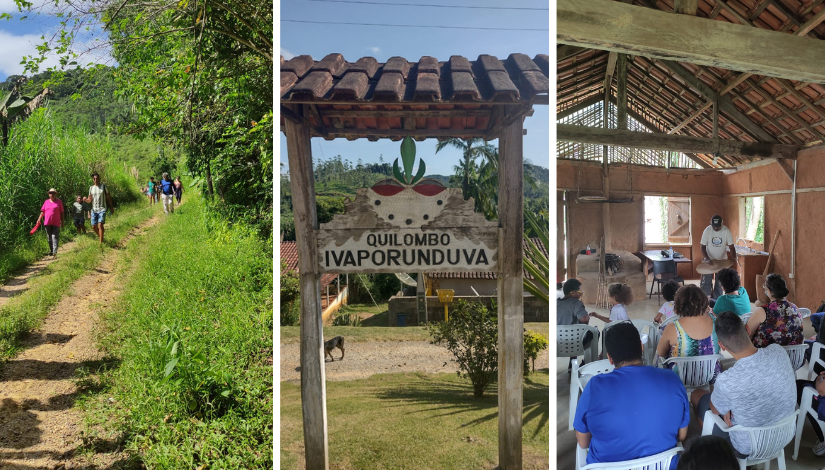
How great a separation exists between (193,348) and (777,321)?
131 inches

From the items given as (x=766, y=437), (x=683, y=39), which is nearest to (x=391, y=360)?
(x=766, y=437)

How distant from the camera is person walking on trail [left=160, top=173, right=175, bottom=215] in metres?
3.58

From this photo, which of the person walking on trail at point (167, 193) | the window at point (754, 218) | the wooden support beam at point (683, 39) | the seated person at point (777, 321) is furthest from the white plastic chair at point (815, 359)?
the person walking on trail at point (167, 193)

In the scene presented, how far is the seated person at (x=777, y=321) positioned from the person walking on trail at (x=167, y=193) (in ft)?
12.4

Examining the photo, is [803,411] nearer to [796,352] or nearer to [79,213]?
[796,352]

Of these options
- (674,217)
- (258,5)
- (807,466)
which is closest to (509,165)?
(807,466)

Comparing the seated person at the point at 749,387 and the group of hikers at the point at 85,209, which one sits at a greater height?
the group of hikers at the point at 85,209

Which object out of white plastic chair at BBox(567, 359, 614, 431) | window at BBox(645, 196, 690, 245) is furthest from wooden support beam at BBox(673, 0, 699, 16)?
window at BBox(645, 196, 690, 245)

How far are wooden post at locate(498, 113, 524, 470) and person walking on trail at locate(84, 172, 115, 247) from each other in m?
2.58

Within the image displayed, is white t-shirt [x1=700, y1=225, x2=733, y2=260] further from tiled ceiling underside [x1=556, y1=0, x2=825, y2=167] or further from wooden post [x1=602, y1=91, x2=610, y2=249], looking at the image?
wooden post [x1=602, y1=91, x2=610, y2=249]

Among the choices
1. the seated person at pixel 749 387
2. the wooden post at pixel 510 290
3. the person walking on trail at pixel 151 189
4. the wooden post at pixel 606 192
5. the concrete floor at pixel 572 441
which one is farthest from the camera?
the wooden post at pixel 606 192

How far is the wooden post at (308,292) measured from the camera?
2.16 m

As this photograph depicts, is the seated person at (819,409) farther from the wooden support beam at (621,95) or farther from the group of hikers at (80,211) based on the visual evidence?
the group of hikers at (80,211)

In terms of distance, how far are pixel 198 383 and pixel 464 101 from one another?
86.8 inches
